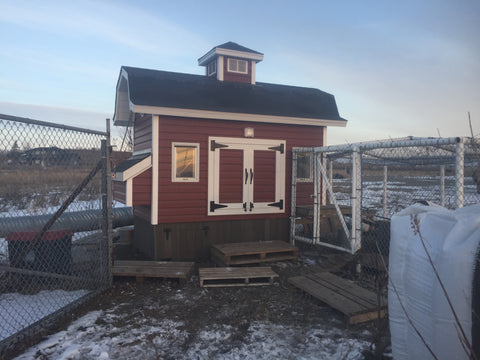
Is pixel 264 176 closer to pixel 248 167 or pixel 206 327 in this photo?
pixel 248 167

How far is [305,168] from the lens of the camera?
32.0 feet

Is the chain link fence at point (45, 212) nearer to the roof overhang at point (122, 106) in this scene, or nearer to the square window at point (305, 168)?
the roof overhang at point (122, 106)

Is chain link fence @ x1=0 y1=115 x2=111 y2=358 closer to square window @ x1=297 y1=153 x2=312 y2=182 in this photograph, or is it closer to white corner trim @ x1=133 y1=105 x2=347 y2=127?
white corner trim @ x1=133 y1=105 x2=347 y2=127

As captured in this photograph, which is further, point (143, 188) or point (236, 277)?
point (143, 188)

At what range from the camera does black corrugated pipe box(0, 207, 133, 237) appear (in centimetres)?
662

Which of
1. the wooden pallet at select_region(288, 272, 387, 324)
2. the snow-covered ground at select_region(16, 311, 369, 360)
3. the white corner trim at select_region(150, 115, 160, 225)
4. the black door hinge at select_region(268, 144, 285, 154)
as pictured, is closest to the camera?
the snow-covered ground at select_region(16, 311, 369, 360)

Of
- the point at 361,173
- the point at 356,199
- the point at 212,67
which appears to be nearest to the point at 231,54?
the point at 212,67

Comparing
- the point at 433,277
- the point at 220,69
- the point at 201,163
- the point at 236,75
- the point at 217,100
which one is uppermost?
the point at 220,69

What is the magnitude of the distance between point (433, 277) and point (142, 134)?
780cm

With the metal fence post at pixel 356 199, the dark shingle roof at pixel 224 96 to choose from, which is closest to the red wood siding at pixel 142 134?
the dark shingle roof at pixel 224 96

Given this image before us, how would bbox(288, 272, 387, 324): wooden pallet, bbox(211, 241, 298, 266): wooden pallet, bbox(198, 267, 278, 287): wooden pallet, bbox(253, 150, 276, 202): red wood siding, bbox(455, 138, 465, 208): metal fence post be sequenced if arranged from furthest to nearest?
bbox(253, 150, 276, 202): red wood siding → bbox(211, 241, 298, 266): wooden pallet → bbox(198, 267, 278, 287): wooden pallet → bbox(455, 138, 465, 208): metal fence post → bbox(288, 272, 387, 324): wooden pallet

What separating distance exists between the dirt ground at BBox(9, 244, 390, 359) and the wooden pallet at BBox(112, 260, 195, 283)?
178mm

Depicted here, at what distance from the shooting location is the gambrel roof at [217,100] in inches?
322

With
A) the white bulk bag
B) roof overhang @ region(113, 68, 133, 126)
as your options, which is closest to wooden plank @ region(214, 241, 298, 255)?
roof overhang @ region(113, 68, 133, 126)
